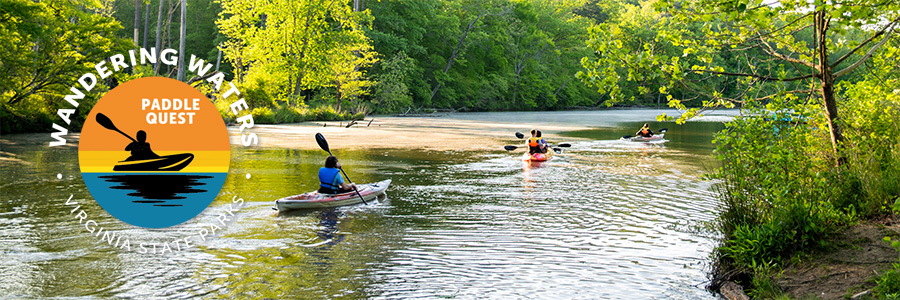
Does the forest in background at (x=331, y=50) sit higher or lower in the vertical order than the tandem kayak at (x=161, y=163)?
higher

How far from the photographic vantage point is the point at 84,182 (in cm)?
1416

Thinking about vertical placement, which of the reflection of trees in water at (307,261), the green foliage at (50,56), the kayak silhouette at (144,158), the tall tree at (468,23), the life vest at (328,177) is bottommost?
the reflection of trees in water at (307,261)

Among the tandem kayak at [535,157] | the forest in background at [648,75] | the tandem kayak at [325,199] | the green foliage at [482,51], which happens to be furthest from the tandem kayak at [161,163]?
the green foliage at [482,51]

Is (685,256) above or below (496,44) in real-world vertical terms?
below

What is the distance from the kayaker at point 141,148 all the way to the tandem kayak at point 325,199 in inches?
89.6

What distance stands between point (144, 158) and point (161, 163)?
19.7 inches

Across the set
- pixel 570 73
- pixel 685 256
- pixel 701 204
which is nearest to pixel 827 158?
pixel 685 256

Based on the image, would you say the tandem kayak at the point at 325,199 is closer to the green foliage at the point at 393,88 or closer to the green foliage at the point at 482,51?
the green foliage at the point at 393,88

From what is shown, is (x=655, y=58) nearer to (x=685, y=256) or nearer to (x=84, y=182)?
(x=685, y=256)

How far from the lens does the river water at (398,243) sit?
7078mm

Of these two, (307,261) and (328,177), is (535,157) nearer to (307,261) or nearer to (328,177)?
(328,177)

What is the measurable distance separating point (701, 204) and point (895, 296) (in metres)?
7.33

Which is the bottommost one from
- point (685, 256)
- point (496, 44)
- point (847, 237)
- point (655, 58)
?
point (685, 256)

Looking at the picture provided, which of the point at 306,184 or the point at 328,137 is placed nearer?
the point at 306,184
